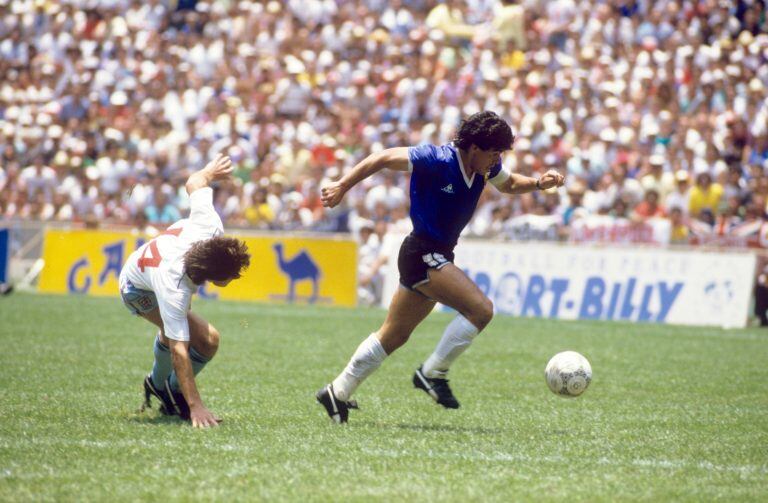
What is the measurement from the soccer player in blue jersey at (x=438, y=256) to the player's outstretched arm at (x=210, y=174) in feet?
3.50

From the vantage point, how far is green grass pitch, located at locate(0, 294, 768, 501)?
556cm

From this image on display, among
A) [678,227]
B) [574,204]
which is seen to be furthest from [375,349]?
[574,204]

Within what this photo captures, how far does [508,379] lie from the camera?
10.1 meters

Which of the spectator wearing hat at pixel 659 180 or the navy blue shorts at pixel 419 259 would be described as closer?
the navy blue shorts at pixel 419 259

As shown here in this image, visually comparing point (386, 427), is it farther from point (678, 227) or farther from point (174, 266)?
point (678, 227)

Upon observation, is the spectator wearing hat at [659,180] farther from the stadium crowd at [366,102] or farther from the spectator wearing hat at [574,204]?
the spectator wearing hat at [574,204]

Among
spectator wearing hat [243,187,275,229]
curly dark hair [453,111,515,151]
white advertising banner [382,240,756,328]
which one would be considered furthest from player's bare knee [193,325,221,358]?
spectator wearing hat [243,187,275,229]

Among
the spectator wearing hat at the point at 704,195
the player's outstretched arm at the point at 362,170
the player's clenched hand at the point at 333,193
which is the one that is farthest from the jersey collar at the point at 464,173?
the spectator wearing hat at the point at 704,195

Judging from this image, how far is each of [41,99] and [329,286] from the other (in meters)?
10.5

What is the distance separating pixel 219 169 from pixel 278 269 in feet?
37.0

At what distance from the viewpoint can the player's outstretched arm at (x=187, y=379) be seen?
22.6 ft

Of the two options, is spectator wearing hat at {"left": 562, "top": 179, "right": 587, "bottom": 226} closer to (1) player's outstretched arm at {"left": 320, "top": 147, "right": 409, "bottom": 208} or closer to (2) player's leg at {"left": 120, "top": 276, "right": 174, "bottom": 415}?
(1) player's outstretched arm at {"left": 320, "top": 147, "right": 409, "bottom": 208}

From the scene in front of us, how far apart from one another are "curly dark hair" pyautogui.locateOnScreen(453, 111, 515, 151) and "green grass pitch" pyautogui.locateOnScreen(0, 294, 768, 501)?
1.76 m

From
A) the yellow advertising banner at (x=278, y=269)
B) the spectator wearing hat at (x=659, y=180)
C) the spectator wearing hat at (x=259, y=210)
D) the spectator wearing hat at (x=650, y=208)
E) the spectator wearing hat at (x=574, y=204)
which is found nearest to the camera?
the spectator wearing hat at (x=650, y=208)
